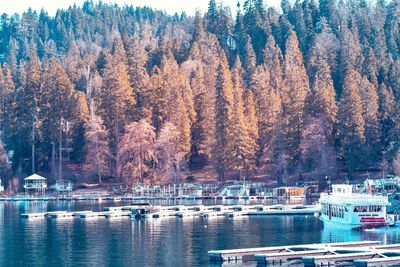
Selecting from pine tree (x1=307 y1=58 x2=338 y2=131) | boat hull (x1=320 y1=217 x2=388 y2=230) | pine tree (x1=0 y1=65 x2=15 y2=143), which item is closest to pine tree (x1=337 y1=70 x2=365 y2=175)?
pine tree (x1=307 y1=58 x2=338 y2=131)

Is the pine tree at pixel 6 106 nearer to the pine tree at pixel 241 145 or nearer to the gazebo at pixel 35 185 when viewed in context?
the gazebo at pixel 35 185

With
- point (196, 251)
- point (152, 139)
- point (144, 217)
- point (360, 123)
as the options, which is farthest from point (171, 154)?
point (196, 251)

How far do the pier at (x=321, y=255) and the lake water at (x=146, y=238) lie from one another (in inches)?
87.5

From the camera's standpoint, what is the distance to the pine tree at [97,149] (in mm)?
132500

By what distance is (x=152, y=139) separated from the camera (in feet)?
436

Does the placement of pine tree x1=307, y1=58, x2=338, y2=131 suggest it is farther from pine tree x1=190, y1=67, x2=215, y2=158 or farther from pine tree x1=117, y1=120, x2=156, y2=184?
pine tree x1=117, y1=120, x2=156, y2=184

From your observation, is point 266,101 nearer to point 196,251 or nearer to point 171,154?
point 171,154

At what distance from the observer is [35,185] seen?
134 metres

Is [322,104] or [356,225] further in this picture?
[322,104]

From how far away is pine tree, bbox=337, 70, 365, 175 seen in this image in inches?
4744

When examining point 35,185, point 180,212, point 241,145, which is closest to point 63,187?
point 35,185

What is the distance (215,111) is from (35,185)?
2821 centimetres

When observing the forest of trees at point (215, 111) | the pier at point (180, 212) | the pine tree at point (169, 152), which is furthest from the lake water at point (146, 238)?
the pine tree at point (169, 152)

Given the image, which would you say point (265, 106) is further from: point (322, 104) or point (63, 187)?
point (63, 187)
